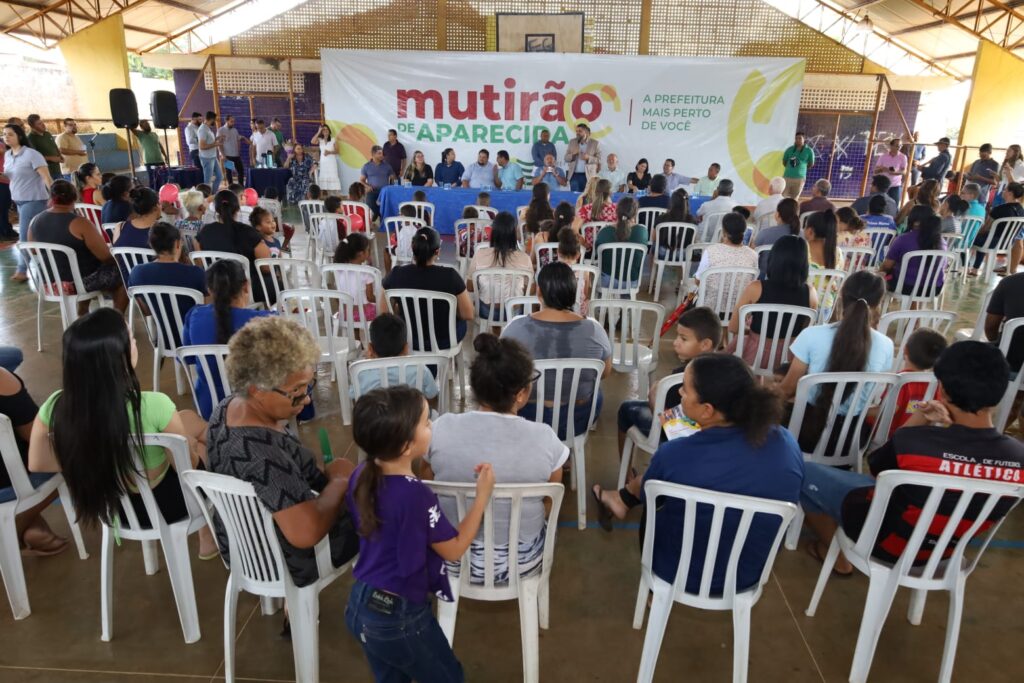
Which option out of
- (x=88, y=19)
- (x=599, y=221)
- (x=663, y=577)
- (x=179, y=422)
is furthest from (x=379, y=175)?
(x=88, y=19)

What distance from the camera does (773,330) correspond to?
333 centimetres

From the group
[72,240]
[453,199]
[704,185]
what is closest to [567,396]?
[72,240]

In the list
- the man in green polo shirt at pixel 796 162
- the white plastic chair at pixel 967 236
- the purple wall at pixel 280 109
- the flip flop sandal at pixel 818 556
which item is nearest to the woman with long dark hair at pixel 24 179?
the flip flop sandal at pixel 818 556

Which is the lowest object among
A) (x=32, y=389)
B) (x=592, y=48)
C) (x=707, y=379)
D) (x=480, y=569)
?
(x=32, y=389)

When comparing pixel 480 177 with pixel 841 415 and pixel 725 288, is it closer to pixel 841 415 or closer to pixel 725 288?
pixel 725 288

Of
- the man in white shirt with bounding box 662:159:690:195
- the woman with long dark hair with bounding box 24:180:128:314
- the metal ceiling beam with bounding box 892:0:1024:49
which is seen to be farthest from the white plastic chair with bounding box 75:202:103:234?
the metal ceiling beam with bounding box 892:0:1024:49

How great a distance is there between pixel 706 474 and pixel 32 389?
4002 millimetres

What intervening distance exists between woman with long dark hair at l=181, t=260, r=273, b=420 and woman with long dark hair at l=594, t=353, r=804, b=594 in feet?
6.35

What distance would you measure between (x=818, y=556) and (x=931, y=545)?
72cm

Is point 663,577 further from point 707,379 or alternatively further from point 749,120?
point 749,120

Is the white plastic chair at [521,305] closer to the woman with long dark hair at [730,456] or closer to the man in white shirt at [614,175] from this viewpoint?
the woman with long dark hair at [730,456]

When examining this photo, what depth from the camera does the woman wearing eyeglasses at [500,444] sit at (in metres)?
1.69

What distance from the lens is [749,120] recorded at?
32.2 feet

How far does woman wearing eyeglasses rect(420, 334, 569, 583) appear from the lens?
5.54ft
